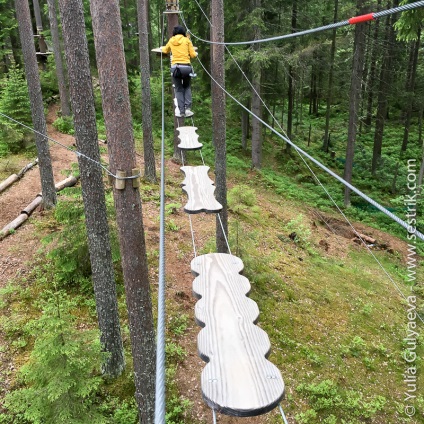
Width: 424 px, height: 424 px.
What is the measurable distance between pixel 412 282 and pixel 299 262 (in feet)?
10.8

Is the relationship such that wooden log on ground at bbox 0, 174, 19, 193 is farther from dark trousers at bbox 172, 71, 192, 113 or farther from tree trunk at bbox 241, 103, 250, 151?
tree trunk at bbox 241, 103, 250, 151

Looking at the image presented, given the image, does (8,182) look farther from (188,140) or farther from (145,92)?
(188,140)

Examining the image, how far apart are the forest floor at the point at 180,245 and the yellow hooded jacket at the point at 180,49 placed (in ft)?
10.7

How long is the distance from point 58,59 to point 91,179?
13.0 m

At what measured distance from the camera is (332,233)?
11.9m

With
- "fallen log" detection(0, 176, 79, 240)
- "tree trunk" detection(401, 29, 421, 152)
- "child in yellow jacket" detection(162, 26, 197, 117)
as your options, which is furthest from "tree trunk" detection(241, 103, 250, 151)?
"child in yellow jacket" detection(162, 26, 197, 117)

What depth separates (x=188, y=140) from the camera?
6.40 meters

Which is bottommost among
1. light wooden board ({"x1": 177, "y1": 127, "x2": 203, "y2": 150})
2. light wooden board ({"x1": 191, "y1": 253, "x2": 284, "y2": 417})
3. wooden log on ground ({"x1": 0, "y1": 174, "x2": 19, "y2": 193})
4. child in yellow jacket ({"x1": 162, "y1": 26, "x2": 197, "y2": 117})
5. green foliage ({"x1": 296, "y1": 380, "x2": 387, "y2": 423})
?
green foliage ({"x1": 296, "y1": 380, "x2": 387, "y2": 423})

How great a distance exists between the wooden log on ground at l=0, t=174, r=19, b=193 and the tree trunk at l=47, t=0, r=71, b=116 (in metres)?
6.44

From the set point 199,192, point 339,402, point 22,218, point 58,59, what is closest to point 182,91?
point 199,192

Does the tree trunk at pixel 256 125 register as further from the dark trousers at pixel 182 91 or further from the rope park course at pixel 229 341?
the rope park course at pixel 229 341

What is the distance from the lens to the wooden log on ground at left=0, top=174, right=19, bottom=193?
10.2 metres

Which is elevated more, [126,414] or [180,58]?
[180,58]

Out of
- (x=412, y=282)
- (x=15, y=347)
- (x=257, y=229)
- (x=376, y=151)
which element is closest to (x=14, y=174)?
(x=15, y=347)
